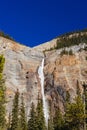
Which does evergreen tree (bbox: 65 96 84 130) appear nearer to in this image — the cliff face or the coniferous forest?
the coniferous forest

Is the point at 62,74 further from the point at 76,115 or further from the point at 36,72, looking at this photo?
the point at 76,115

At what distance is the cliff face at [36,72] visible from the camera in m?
125

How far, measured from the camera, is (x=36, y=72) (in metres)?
139

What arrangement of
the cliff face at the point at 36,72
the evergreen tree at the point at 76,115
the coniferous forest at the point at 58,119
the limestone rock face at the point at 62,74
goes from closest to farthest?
the evergreen tree at the point at 76,115
the coniferous forest at the point at 58,119
the cliff face at the point at 36,72
the limestone rock face at the point at 62,74

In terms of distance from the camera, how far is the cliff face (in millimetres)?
125438

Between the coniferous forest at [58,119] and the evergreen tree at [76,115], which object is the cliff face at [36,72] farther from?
the evergreen tree at [76,115]

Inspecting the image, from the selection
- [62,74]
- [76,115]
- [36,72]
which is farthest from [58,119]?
[36,72]

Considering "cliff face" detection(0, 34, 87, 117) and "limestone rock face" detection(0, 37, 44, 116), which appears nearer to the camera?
"limestone rock face" detection(0, 37, 44, 116)

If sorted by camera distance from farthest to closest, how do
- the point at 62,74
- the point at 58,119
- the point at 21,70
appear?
the point at 21,70 < the point at 62,74 < the point at 58,119

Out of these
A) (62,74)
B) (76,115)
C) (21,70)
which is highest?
(21,70)

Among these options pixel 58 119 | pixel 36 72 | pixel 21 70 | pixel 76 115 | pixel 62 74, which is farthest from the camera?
pixel 21 70

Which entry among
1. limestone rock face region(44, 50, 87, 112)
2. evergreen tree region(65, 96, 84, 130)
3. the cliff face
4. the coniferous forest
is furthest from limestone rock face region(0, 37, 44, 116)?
evergreen tree region(65, 96, 84, 130)

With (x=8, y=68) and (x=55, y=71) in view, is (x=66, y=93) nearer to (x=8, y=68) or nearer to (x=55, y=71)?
(x=55, y=71)

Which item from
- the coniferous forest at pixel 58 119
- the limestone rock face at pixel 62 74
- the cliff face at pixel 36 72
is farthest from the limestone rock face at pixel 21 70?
the coniferous forest at pixel 58 119
